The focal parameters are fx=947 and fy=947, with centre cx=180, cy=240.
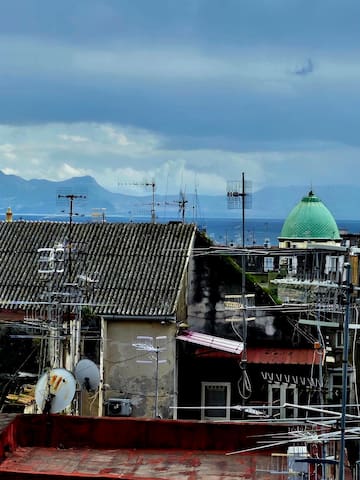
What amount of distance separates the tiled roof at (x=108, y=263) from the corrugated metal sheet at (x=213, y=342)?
1506mm

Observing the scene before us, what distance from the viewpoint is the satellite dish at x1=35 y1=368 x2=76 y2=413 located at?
54.8ft

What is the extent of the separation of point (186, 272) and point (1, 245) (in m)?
6.43

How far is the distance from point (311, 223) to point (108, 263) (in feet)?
65.6

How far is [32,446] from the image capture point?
16.0 meters

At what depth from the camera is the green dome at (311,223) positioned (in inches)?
1852

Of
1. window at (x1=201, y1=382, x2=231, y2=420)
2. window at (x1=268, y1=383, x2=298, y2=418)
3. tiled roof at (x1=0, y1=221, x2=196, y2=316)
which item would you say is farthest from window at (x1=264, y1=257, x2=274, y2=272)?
window at (x1=201, y1=382, x2=231, y2=420)

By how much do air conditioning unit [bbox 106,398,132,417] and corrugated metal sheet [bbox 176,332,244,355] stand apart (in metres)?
2.47

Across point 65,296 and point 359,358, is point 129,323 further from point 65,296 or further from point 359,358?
point 359,358

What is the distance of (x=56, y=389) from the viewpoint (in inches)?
662

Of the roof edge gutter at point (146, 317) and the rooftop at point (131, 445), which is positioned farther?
the roof edge gutter at point (146, 317)

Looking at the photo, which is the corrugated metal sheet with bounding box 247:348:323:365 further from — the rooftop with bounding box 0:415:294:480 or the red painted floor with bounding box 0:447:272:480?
the red painted floor with bounding box 0:447:272:480

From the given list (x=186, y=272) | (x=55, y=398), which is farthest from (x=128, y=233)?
(x=55, y=398)

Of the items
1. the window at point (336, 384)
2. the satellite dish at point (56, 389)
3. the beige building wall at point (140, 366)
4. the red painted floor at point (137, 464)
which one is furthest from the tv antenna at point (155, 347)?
the red painted floor at point (137, 464)

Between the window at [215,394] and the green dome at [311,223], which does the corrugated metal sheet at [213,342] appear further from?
the green dome at [311,223]
